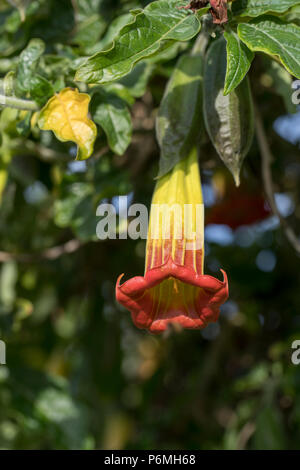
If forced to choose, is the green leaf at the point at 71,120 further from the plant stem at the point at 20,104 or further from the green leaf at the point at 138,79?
the green leaf at the point at 138,79

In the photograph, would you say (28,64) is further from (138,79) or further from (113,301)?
(113,301)

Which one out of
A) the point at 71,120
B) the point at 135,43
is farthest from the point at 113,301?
the point at 135,43

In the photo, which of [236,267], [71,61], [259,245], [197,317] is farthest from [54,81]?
[259,245]

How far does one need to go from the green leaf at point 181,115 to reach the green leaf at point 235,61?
15 cm

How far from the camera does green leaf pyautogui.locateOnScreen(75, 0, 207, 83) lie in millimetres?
850

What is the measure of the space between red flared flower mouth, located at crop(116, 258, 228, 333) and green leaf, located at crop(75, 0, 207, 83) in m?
0.29

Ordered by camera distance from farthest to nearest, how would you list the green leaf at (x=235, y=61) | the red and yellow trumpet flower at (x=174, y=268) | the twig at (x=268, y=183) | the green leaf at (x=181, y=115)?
the twig at (x=268, y=183)
the green leaf at (x=181, y=115)
the red and yellow trumpet flower at (x=174, y=268)
the green leaf at (x=235, y=61)

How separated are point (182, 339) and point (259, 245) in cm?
44

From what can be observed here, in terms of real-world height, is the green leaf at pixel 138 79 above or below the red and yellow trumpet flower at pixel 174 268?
above

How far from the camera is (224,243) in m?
2.05

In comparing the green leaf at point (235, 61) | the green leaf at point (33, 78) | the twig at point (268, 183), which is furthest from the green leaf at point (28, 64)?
the twig at point (268, 183)

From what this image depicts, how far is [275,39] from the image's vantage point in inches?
33.8

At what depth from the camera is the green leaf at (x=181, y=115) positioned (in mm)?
1020

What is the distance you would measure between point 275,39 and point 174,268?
1.18 ft
